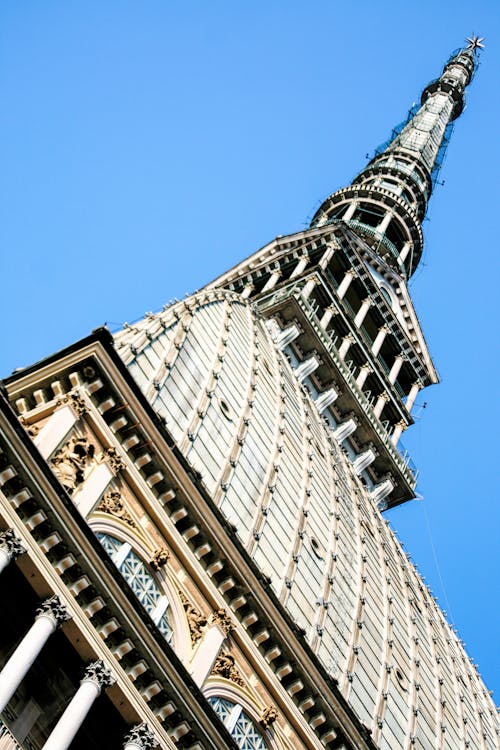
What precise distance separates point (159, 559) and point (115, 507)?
1818 millimetres

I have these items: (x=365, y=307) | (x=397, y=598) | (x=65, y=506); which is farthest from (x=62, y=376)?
(x=365, y=307)

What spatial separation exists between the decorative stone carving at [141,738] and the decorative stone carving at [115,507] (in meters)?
6.44

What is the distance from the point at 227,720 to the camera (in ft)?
117

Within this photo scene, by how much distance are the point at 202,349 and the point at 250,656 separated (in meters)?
17.6

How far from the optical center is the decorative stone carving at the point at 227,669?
119ft

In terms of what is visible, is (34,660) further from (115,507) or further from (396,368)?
(396,368)

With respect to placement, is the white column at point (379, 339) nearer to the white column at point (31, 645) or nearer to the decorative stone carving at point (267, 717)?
the decorative stone carving at point (267, 717)

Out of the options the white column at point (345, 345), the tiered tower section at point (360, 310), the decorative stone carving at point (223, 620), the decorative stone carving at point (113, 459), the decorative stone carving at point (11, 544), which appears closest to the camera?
the decorative stone carving at point (11, 544)

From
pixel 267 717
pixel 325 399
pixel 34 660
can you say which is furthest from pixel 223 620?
pixel 325 399

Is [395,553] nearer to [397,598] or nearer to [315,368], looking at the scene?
[397,598]

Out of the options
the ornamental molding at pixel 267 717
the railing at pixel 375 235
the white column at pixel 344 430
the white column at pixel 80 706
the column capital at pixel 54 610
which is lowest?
the white column at pixel 80 706

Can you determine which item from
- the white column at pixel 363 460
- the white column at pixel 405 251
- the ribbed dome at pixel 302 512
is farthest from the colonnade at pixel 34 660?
the white column at pixel 405 251

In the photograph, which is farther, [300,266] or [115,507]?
[300,266]

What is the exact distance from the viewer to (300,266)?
76.6 meters
